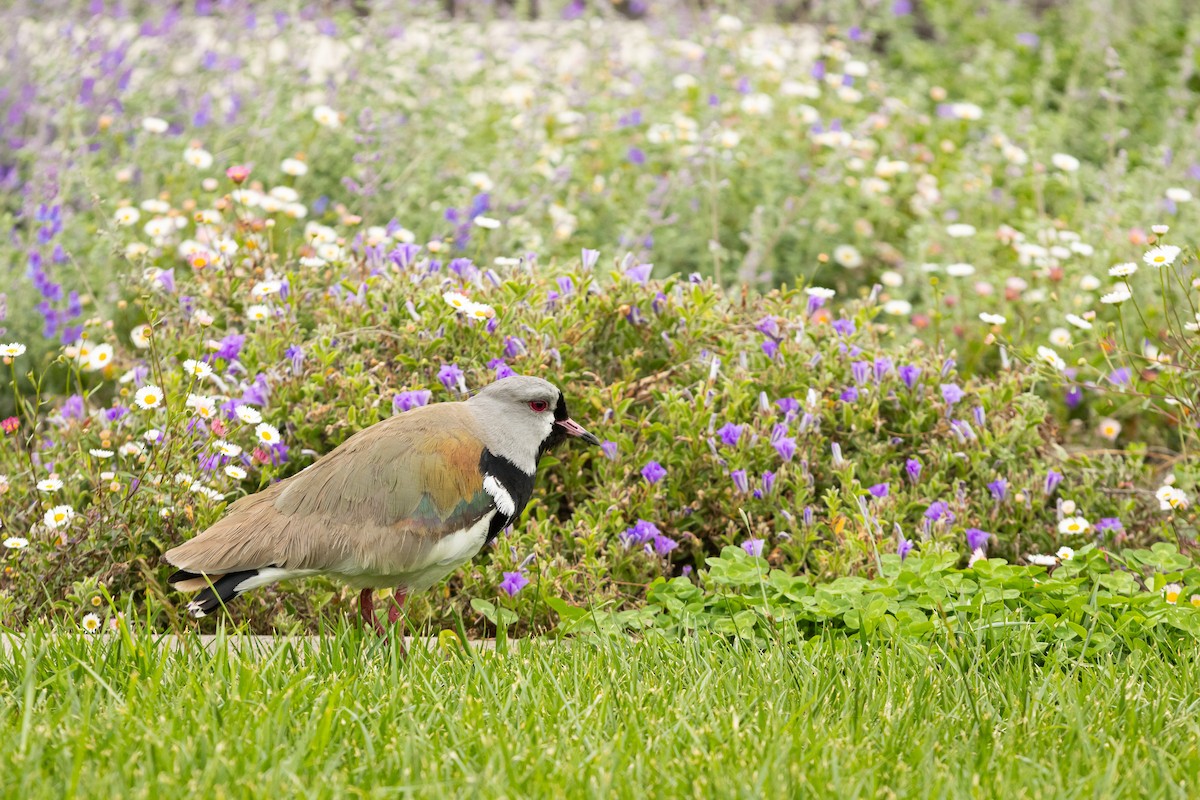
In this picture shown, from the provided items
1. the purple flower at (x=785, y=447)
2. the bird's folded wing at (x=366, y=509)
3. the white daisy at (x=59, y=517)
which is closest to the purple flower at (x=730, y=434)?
the purple flower at (x=785, y=447)

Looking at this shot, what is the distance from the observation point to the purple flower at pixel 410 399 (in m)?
4.39

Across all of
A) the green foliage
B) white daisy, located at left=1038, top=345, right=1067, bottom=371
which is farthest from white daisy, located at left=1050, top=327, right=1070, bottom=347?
the green foliage

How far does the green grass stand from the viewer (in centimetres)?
287

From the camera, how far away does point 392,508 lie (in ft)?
12.2

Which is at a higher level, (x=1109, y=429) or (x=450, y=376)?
(x=450, y=376)

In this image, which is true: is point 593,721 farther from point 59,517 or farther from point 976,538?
point 59,517

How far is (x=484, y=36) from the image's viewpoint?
8.65m

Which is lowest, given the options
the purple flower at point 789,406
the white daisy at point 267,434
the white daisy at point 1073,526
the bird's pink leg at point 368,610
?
the white daisy at point 1073,526

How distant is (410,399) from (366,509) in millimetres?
742

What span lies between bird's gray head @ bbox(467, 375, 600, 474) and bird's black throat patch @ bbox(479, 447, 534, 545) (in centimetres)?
2

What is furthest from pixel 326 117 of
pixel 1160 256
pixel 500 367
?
pixel 1160 256

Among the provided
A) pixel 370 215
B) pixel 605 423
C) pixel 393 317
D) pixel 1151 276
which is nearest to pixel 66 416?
pixel 393 317

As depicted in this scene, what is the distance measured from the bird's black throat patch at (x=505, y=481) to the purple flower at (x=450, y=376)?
2.28 ft

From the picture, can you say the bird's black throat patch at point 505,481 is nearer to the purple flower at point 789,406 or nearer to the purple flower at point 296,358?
the purple flower at point 296,358
